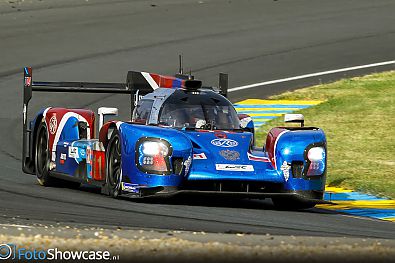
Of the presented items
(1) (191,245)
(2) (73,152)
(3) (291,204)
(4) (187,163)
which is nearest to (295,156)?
(3) (291,204)

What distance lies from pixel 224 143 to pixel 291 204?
1.05 meters

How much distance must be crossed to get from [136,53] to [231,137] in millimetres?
13718

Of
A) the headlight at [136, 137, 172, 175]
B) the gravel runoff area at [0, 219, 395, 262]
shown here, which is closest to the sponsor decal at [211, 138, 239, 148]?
the headlight at [136, 137, 172, 175]

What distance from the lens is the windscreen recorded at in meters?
13.5

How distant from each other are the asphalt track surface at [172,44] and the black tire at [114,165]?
Answer: 27 centimetres

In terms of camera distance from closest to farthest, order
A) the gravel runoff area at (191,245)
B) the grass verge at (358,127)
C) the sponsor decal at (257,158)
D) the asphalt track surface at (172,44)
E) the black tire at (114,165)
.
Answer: the gravel runoff area at (191,245), the sponsor decal at (257,158), the black tire at (114,165), the grass verge at (358,127), the asphalt track surface at (172,44)

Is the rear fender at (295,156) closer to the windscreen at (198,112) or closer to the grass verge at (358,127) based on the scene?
the windscreen at (198,112)

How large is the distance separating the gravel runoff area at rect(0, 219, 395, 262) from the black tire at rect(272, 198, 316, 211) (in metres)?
3.76

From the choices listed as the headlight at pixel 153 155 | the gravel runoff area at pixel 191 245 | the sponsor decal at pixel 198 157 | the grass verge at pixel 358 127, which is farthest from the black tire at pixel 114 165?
the gravel runoff area at pixel 191 245

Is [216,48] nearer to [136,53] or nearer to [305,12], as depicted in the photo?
[136,53]

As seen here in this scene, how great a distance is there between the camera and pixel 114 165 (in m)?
13.1

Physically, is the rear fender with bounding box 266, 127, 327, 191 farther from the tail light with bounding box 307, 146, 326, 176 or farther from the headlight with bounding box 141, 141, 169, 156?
the headlight with bounding box 141, 141, 169, 156

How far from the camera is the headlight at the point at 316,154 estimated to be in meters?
12.9

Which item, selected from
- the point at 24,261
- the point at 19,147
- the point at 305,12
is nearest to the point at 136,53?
the point at 305,12
